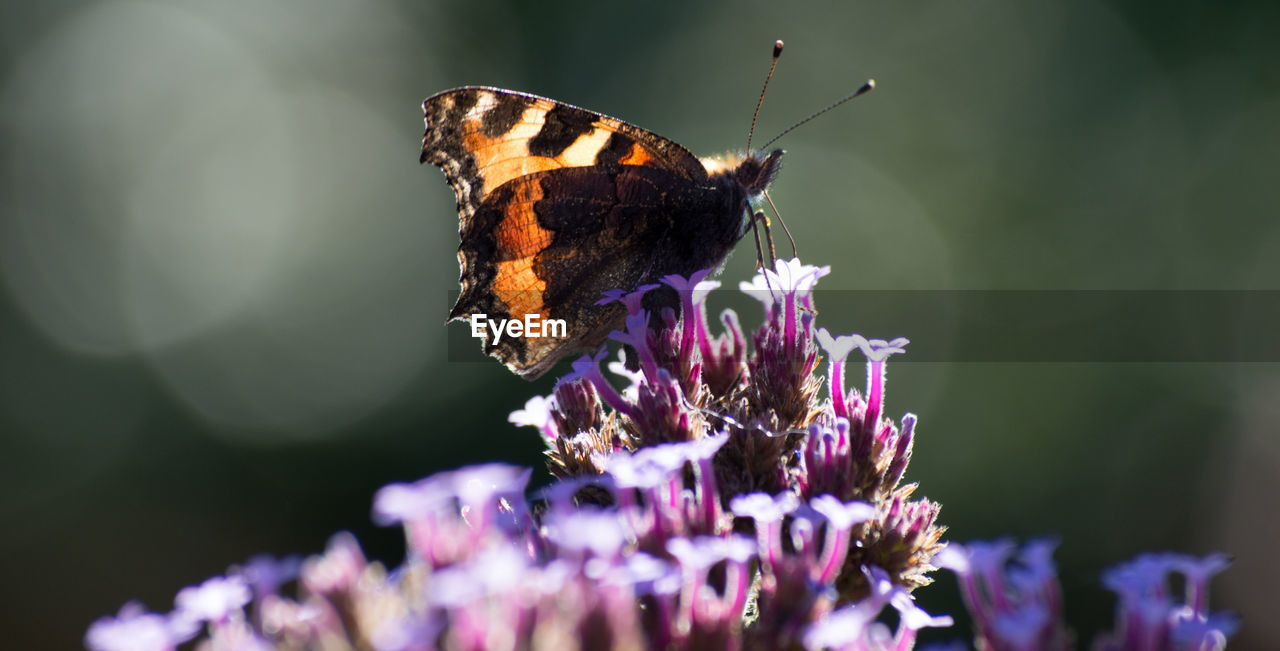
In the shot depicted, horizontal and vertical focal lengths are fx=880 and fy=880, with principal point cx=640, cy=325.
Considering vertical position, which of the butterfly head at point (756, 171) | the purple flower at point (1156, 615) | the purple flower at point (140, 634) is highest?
the butterfly head at point (756, 171)

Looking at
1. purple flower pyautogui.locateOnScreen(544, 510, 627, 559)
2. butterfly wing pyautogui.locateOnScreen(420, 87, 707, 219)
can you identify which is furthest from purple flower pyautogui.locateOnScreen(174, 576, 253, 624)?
butterfly wing pyautogui.locateOnScreen(420, 87, 707, 219)

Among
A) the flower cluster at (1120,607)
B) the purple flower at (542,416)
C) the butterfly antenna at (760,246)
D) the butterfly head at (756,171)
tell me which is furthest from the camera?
the butterfly head at (756,171)

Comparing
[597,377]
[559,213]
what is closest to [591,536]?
[597,377]

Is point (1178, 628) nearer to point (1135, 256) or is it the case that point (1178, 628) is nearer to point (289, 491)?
point (1135, 256)

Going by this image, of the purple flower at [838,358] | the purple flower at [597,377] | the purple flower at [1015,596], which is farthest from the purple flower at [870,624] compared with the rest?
the purple flower at [597,377]

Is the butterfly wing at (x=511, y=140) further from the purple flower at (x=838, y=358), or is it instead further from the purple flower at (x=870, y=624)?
the purple flower at (x=870, y=624)

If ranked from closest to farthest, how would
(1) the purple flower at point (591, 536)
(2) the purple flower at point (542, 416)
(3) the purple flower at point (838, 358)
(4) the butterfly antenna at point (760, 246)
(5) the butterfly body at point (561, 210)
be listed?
1. (1) the purple flower at point (591, 536)
2. (3) the purple flower at point (838, 358)
3. (4) the butterfly antenna at point (760, 246)
4. (2) the purple flower at point (542, 416)
5. (5) the butterfly body at point (561, 210)

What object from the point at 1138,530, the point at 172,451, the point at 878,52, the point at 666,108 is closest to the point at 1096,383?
the point at 1138,530

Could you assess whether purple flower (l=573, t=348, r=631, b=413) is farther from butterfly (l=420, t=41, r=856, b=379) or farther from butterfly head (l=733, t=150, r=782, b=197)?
butterfly head (l=733, t=150, r=782, b=197)

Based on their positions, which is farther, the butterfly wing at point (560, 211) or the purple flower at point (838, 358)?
the butterfly wing at point (560, 211)
